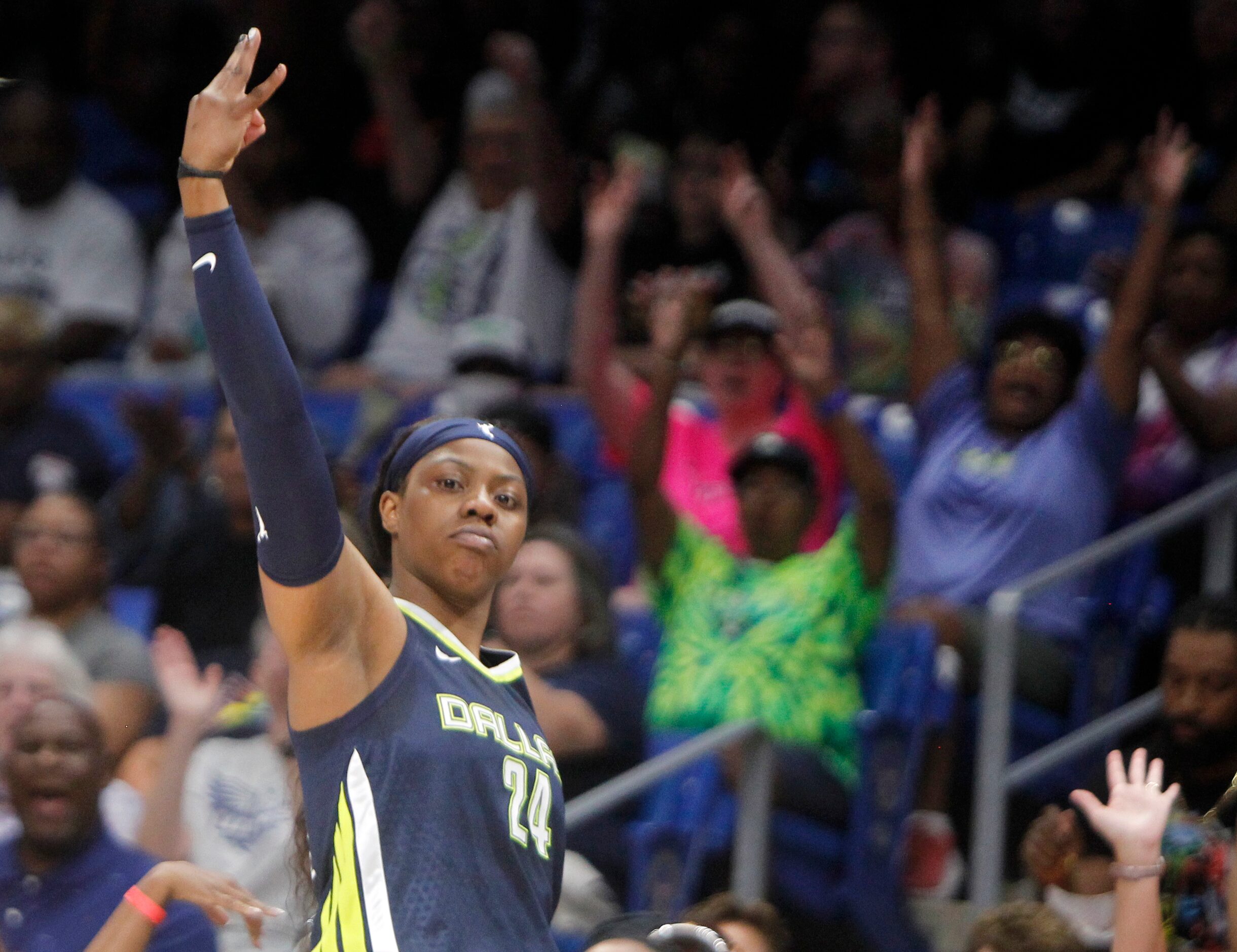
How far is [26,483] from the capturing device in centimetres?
582

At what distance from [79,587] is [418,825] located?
3062 mm

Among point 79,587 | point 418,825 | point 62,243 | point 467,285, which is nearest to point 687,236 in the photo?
point 467,285

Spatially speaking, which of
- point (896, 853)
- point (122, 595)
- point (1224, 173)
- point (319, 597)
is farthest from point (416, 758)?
point (1224, 173)

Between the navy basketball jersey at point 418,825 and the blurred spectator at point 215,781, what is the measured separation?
191 centimetres

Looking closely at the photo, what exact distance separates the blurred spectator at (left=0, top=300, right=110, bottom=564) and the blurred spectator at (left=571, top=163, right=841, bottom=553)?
5.25 ft

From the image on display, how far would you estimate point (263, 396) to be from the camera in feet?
6.73

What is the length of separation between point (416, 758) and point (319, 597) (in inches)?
9.1

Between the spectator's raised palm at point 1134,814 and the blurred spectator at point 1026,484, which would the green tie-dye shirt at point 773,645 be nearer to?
the blurred spectator at point 1026,484

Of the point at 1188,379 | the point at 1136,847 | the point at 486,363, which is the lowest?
the point at 1136,847

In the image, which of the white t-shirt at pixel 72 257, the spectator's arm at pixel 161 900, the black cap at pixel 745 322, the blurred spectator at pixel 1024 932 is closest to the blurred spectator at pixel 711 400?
the black cap at pixel 745 322

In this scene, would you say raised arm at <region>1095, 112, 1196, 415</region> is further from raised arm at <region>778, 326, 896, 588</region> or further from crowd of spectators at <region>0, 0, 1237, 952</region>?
raised arm at <region>778, 326, 896, 588</region>

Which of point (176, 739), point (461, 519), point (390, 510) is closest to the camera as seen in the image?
point (461, 519)

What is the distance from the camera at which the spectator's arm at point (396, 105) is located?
6945 millimetres

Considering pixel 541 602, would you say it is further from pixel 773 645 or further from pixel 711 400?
pixel 711 400
